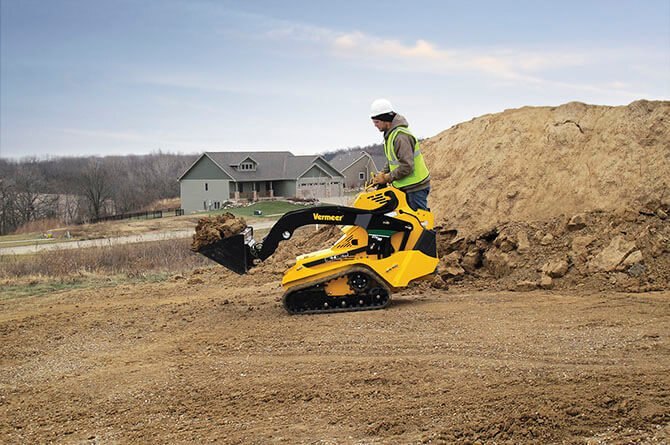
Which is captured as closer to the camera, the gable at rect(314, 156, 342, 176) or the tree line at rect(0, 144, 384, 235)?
the gable at rect(314, 156, 342, 176)

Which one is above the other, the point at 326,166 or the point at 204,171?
the point at 326,166

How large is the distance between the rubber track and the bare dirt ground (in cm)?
21

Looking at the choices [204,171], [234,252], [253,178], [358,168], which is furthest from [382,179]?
[358,168]

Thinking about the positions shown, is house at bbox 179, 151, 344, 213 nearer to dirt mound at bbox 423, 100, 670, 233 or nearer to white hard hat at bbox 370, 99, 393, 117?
dirt mound at bbox 423, 100, 670, 233

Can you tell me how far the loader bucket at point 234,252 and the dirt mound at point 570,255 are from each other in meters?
3.20

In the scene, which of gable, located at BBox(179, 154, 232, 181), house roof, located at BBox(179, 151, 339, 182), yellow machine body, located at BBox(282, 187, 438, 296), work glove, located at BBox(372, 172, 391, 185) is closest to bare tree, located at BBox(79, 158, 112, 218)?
gable, located at BBox(179, 154, 232, 181)

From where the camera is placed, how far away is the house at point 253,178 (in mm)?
54719

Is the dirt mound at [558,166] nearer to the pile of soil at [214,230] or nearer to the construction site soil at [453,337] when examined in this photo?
the construction site soil at [453,337]

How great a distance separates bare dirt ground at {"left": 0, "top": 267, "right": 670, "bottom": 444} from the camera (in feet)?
18.4

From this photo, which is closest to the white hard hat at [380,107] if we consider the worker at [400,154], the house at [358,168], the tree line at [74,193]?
the worker at [400,154]

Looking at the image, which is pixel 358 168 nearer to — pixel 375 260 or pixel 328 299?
pixel 375 260

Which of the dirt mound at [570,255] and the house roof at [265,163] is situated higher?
the house roof at [265,163]

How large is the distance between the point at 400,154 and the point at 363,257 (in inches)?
59.9

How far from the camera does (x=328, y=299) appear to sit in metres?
9.42
